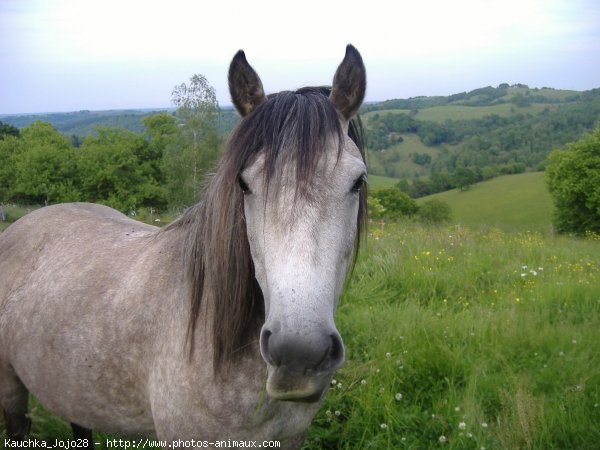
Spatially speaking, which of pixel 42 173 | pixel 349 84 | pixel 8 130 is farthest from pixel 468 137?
pixel 349 84

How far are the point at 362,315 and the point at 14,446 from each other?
293 cm

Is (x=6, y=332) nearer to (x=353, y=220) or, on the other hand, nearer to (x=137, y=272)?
(x=137, y=272)

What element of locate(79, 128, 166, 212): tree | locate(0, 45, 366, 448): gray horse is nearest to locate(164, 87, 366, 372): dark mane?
locate(0, 45, 366, 448): gray horse

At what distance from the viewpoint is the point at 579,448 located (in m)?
2.80

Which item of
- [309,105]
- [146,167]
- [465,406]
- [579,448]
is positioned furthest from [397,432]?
[146,167]

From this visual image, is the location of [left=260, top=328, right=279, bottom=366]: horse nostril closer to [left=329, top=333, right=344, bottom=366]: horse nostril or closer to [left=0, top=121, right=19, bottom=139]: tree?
[left=329, top=333, right=344, bottom=366]: horse nostril

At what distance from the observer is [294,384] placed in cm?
140

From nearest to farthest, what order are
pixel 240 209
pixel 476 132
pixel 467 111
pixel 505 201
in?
pixel 240 209 → pixel 505 201 → pixel 476 132 → pixel 467 111

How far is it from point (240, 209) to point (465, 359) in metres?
2.63

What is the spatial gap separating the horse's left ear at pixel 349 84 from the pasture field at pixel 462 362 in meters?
2.12

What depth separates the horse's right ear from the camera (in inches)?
72.2

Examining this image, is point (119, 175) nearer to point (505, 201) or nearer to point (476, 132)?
point (505, 201)

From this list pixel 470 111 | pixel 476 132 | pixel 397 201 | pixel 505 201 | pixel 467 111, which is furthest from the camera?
pixel 467 111

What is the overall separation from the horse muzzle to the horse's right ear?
100 cm
